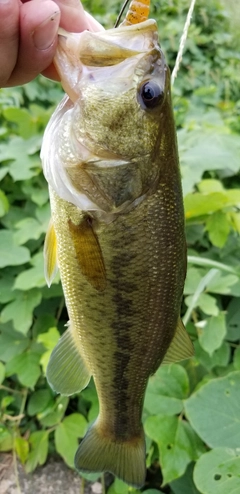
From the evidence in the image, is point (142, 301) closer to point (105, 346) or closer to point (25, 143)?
point (105, 346)

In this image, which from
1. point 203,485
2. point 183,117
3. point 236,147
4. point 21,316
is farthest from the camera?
point 183,117

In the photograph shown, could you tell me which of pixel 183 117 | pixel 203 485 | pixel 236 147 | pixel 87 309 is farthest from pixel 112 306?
pixel 183 117

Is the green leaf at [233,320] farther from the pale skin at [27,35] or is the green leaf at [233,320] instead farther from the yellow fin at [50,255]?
the pale skin at [27,35]

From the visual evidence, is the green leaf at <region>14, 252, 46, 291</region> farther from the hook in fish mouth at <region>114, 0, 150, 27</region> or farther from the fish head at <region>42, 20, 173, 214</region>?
the hook in fish mouth at <region>114, 0, 150, 27</region>

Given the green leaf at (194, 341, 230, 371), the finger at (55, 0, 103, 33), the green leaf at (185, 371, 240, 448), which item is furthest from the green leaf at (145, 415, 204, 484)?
the finger at (55, 0, 103, 33)

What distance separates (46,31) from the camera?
84 centimetres

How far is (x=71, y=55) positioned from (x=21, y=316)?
1.13 m

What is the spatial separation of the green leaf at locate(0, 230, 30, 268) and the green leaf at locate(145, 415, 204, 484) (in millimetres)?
767

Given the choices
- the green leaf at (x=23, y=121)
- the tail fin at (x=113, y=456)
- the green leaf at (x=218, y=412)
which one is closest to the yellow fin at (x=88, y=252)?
the tail fin at (x=113, y=456)

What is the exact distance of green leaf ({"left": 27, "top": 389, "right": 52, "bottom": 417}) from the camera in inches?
74.7

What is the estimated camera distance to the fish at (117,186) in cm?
89

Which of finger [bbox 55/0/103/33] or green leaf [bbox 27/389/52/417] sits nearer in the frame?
finger [bbox 55/0/103/33]

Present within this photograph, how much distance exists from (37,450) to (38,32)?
1.57 metres

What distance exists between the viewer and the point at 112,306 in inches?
39.1
